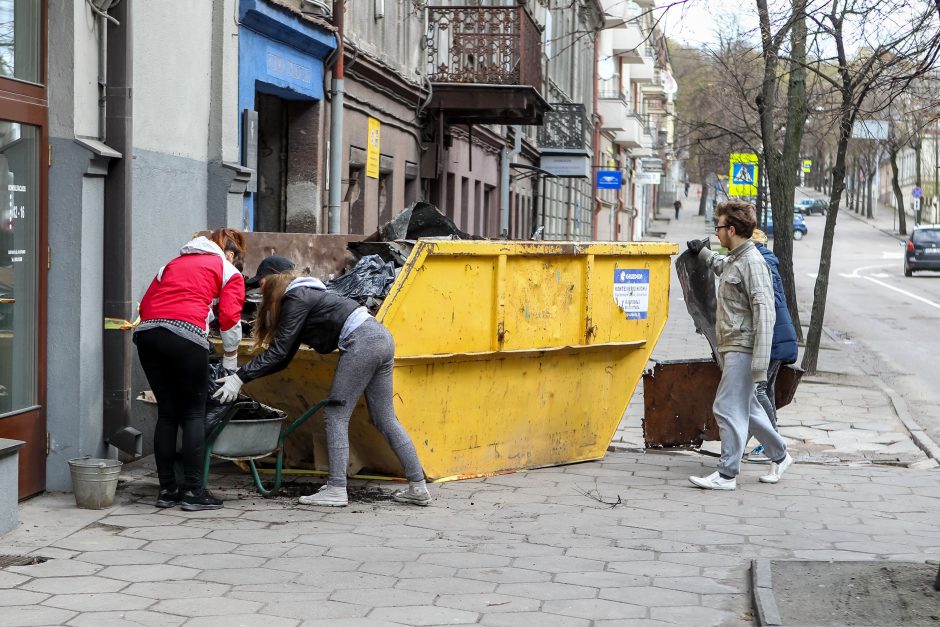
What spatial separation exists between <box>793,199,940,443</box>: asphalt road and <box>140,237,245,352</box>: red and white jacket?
6485 mm

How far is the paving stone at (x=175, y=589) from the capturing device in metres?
5.46

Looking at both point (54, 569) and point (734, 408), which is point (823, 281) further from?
point (54, 569)

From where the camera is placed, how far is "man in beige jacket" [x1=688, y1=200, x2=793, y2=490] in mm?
8203

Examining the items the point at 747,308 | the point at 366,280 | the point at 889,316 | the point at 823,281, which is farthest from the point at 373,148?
the point at 889,316

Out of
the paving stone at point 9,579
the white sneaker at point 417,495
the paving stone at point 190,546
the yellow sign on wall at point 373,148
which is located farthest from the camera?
the yellow sign on wall at point 373,148

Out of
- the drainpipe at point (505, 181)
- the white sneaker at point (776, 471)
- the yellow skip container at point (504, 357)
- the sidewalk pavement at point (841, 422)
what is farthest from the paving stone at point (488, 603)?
the drainpipe at point (505, 181)

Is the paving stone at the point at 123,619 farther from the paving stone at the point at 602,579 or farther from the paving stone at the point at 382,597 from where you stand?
the paving stone at the point at 602,579

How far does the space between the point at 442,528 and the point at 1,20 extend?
3.59 meters

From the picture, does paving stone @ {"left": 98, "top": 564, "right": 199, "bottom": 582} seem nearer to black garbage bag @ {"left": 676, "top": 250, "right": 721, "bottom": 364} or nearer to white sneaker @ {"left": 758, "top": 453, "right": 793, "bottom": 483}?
white sneaker @ {"left": 758, "top": 453, "right": 793, "bottom": 483}

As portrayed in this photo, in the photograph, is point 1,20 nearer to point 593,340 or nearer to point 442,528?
point 442,528

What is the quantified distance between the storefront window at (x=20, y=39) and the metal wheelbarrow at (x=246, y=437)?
85.2 inches

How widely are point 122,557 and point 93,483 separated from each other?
1.15 metres

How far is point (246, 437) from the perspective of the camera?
7.35m

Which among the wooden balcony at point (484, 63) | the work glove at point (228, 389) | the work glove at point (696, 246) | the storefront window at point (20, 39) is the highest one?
the wooden balcony at point (484, 63)
